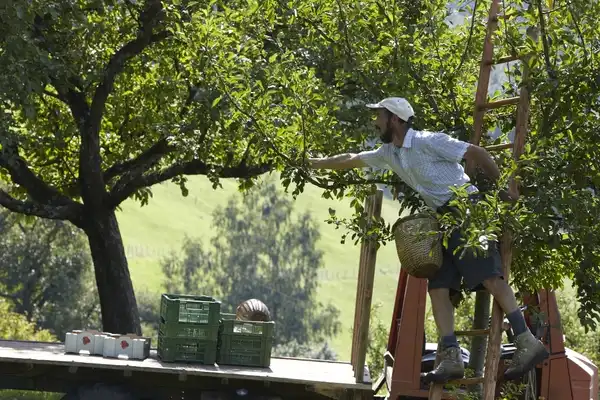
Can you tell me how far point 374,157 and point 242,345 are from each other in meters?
4.72

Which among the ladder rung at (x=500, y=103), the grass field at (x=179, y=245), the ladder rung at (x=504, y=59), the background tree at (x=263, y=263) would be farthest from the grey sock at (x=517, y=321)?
the grass field at (x=179, y=245)

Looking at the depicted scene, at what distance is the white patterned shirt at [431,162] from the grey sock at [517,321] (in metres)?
0.77

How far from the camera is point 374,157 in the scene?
279 inches

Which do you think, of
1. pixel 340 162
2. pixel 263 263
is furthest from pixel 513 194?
pixel 263 263

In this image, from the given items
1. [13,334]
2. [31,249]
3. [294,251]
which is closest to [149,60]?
[13,334]

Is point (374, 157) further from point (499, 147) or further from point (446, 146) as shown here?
point (499, 147)

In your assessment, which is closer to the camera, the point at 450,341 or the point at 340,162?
the point at 450,341

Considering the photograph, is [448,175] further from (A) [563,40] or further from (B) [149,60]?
(B) [149,60]

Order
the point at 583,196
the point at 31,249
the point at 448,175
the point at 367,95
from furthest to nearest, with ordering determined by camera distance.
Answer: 1. the point at 31,249
2. the point at 367,95
3. the point at 448,175
4. the point at 583,196

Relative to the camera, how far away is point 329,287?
18700cm

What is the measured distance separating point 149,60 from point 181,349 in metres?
8.25

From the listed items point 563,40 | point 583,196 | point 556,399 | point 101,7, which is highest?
point 101,7

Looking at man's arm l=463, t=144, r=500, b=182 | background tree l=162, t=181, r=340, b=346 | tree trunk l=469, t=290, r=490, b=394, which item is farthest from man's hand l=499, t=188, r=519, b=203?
background tree l=162, t=181, r=340, b=346

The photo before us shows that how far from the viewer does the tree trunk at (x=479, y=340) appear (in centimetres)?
749
